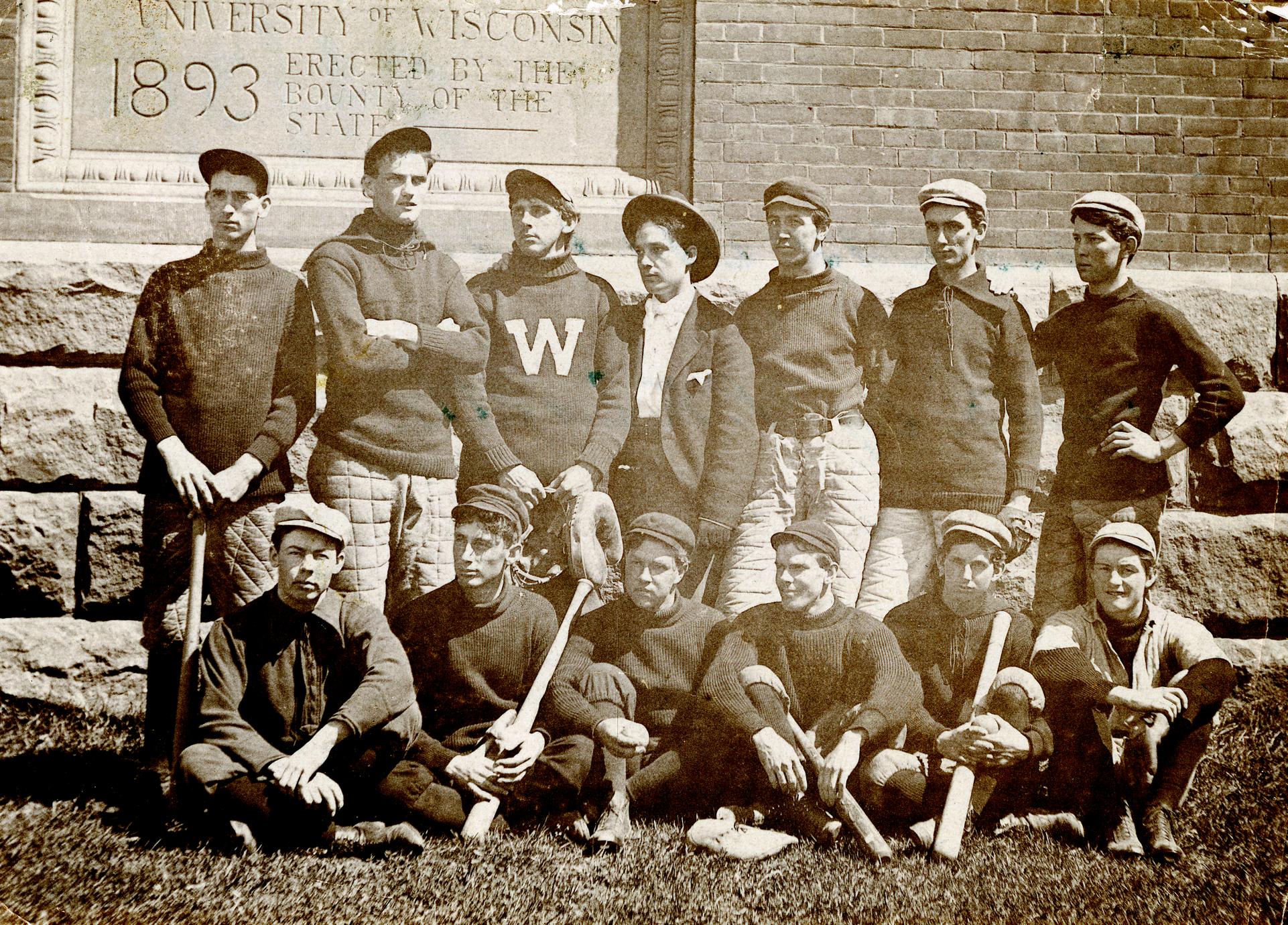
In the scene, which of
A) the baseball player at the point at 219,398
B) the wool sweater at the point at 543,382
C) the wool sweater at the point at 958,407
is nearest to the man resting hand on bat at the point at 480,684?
the wool sweater at the point at 543,382

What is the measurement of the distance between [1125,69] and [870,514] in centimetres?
236

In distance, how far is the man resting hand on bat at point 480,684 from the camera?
4496mm

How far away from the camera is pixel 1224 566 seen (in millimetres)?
5355

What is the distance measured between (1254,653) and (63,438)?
499cm

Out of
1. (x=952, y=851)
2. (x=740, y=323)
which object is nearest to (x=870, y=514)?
(x=740, y=323)

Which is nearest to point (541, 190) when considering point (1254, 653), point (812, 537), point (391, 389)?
point (391, 389)

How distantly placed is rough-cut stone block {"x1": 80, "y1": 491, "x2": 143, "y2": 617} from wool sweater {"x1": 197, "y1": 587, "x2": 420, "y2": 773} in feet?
2.50

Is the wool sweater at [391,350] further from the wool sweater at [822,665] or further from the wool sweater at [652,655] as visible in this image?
the wool sweater at [822,665]

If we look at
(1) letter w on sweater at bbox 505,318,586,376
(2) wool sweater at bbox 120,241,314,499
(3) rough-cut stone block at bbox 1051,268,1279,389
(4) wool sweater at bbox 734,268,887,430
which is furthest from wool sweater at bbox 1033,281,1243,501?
(2) wool sweater at bbox 120,241,314,499

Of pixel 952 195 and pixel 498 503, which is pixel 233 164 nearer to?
pixel 498 503

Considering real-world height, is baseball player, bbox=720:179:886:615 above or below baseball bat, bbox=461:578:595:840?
above

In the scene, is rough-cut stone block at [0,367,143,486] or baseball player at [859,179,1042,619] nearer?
baseball player at [859,179,1042,619]

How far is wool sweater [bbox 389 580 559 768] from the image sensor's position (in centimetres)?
459

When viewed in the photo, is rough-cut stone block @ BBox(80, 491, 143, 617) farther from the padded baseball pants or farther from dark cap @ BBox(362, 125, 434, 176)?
the padded baseball pants
